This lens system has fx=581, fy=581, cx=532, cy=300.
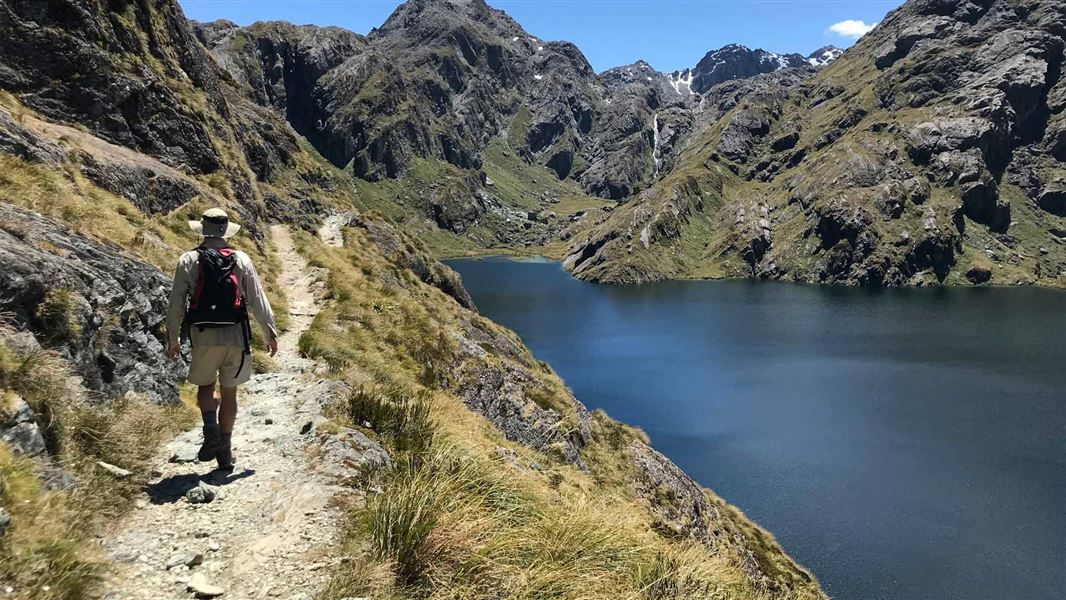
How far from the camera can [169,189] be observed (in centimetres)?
3066

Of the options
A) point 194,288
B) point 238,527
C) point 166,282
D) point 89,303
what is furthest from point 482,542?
point 166,282

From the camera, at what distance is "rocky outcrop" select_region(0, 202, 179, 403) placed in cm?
902

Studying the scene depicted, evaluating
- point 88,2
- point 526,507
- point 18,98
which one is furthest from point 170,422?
point 88,2

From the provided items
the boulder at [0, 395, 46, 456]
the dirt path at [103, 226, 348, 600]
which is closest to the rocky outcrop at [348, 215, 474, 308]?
the dirt path at [103, 226, 348, 600]

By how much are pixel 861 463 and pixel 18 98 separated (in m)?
83.8

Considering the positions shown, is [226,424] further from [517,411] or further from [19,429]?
[517,411]

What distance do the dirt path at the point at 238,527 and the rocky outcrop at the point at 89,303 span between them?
1755mm

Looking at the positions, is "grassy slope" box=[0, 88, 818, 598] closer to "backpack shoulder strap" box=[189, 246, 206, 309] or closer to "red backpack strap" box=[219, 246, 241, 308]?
"backpack shoulder strap" box=[189, 246, 206, 309]

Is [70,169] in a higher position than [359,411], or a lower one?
higher

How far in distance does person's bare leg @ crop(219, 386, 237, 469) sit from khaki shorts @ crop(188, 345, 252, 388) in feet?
0.53

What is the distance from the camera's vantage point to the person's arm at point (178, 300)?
8.98 m

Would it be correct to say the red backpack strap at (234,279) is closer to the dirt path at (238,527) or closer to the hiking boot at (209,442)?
the hiking boot at (209,442)

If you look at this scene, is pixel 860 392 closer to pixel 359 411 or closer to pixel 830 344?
pixel 830 344

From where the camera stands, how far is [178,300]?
29.6 ft
